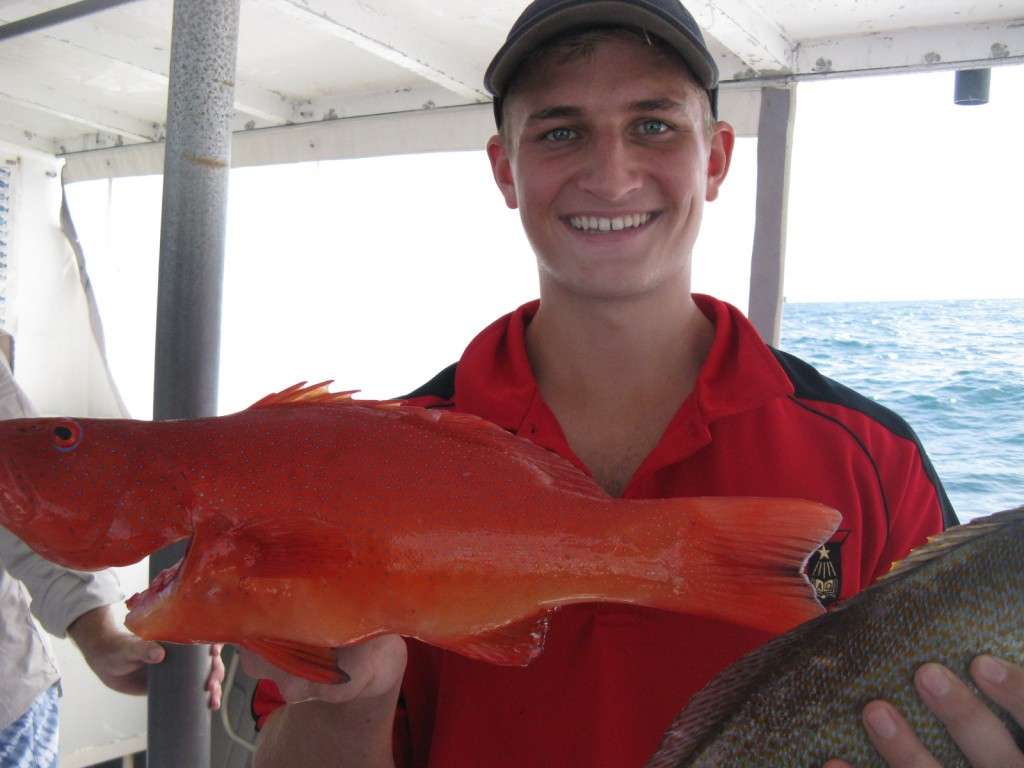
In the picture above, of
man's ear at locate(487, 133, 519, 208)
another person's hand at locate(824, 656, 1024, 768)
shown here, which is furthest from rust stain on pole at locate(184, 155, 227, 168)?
another person's hand at locate(824, 656, 1024, 768)

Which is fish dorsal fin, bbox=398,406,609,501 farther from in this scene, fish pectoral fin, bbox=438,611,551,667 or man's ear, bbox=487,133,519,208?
man's ear, bbox=487,133,519,208

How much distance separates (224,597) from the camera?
103cm

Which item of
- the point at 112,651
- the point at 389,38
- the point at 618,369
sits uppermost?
the point at 389,38

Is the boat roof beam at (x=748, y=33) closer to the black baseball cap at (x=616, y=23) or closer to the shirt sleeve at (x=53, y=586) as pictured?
the black baseball cap at (x=616, y=23)

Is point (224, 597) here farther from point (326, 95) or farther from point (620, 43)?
point (326, 95)

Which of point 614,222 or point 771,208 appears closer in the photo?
point 614,222

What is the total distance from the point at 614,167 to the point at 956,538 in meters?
0.94

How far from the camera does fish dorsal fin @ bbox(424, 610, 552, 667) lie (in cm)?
107

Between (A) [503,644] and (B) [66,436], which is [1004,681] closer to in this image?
(A) [503,644]

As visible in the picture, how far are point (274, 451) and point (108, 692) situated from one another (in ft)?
16.5

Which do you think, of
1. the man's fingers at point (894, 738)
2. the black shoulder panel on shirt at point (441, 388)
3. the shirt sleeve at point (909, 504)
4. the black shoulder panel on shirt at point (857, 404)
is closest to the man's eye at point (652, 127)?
the black shoulder panel on shirt at point (857, 404)

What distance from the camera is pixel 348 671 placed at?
1175mm

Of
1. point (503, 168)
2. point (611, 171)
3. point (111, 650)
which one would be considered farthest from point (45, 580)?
point (611, 171)

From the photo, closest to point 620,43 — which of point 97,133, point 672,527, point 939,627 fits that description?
point 672,527
